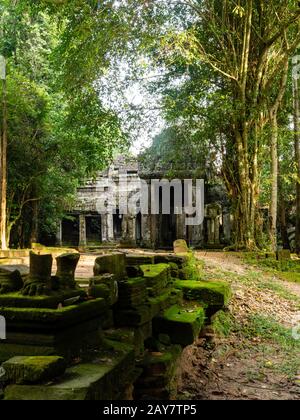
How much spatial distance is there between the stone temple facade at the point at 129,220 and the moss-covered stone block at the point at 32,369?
15146mm

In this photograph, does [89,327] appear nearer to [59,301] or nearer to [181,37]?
[59,301]

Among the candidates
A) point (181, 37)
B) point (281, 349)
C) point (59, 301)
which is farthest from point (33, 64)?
point (59, 301)

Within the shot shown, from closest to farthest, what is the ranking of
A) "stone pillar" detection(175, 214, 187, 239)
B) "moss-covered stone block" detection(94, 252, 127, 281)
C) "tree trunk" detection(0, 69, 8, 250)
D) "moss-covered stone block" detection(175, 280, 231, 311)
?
"moss-covered stone block" detection(94, 252, 127, 281) < "moss-covered stone block" detection(175, 280, 231, 311) < "tree trunk" detection(0, 69, 8, 250) < "stone pillar" detection(175, 214, 187, 239)

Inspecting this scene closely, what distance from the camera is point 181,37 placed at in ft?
32.9

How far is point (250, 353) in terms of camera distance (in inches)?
228

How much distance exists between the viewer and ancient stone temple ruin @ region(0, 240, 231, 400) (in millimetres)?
2369

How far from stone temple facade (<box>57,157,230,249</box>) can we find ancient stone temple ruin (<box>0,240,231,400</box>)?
1314cm

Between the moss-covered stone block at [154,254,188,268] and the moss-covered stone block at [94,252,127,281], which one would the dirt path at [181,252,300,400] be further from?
the moss-covered stone block at [94,252,127,281]

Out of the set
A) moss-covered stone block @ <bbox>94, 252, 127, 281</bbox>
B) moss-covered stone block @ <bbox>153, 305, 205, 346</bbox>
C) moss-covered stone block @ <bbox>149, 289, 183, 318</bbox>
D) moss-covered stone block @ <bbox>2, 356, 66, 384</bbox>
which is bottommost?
moss-covered stone block @ <bbox>153, 305, 205, 346</bbox>

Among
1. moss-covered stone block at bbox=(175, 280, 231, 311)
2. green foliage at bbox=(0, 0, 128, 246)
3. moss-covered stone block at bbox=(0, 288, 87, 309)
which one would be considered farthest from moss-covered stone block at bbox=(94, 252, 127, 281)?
green foliage at bbox=(0, 0, 128, 246)

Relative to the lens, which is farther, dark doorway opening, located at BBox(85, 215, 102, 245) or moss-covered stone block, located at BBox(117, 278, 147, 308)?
dark doorway opening, located at BBox(85, 215, 102, 245)

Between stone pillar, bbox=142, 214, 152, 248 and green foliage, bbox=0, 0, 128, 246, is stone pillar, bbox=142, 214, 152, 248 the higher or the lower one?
the lower one

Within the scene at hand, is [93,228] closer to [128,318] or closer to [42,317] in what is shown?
[128,318]
